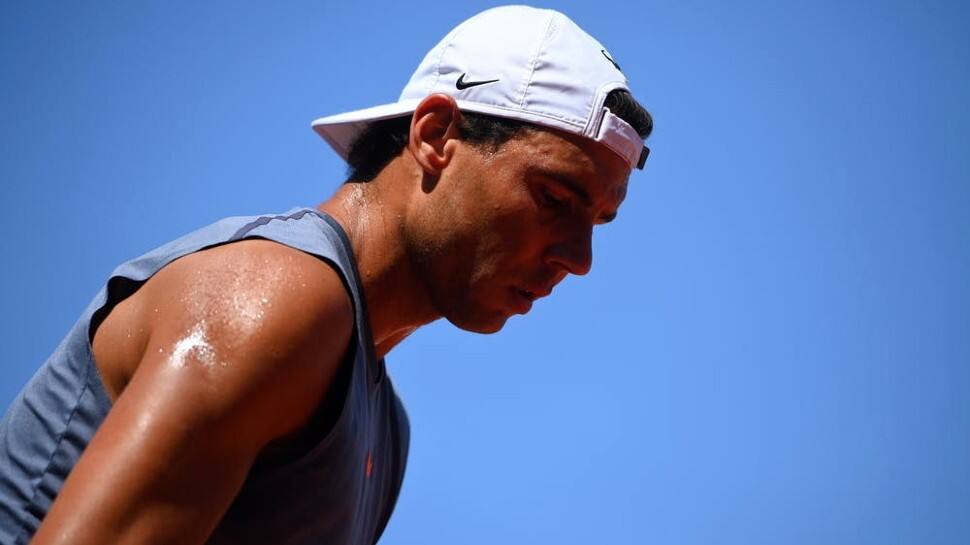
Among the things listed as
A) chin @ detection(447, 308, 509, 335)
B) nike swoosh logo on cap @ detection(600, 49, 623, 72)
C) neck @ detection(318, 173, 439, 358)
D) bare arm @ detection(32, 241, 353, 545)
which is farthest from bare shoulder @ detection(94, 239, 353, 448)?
nike swoosh logo on cap @ detection(600, 49, 623, 72)

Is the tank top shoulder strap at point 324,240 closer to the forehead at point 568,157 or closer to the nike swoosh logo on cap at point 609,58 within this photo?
the forehead at point 568,157

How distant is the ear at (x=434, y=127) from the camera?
2740mm

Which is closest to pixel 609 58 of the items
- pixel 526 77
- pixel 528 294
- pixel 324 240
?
pixel 526 77

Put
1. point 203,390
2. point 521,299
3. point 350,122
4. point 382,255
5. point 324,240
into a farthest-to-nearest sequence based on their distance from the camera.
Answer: point 350,122 → point 521,299 → point 382,255 → point 324,240 → point 203,390

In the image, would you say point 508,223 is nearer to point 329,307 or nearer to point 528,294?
point 528,294

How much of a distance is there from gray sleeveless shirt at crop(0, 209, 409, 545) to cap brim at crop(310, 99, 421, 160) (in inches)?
27.3

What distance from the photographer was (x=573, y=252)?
8.80 feet

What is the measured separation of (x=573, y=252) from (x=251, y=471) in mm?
1052

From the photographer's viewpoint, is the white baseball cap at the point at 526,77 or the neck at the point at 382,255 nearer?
the neck at the point at 382,255

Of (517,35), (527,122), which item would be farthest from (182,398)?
(517,35)

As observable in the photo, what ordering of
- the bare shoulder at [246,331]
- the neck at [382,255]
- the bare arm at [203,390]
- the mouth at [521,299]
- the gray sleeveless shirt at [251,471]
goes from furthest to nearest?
the mouth at [521,299] → the neck at [382,255] → the gray sleeveless shirt at [251,471] → the bare shoulder at [246,331] → the bare arm at [203,390]

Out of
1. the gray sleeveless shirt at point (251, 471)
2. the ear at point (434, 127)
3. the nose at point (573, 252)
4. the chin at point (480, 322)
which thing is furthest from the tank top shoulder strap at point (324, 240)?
the nose at point (573, 252)

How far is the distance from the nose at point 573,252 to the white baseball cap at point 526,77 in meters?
0.26

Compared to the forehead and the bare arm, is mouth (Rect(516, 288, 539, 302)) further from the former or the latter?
the bare arm
